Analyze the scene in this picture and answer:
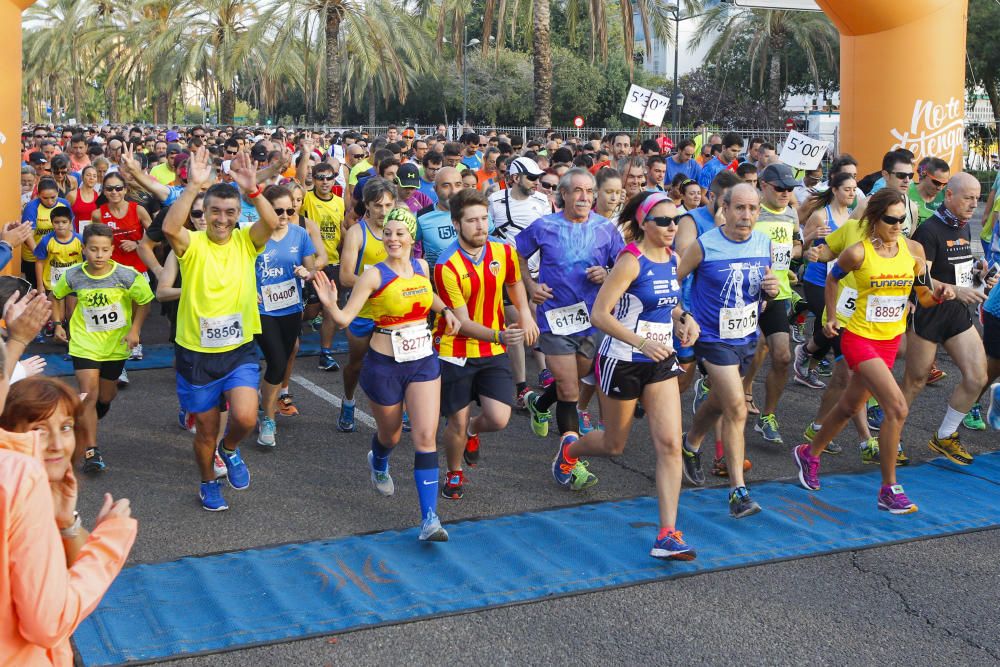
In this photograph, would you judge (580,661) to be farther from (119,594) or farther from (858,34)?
(858,34)

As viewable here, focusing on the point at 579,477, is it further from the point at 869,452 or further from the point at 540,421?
the point at 869,452

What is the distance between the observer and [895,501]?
614cm

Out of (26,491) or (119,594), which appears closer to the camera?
(26,491)

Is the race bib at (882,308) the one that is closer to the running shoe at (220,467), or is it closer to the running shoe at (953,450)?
the running shoe at (953,450)

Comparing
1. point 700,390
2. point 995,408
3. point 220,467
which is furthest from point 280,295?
point 995,408

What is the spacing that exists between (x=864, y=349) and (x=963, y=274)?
1642 mm

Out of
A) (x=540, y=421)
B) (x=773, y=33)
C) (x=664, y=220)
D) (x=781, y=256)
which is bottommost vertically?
(x=540, y=421)

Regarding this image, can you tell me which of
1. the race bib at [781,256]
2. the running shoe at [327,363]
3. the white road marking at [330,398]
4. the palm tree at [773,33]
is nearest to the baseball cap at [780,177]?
the race bib at [781,256]

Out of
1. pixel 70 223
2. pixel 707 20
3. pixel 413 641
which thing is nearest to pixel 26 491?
pixel 413 641

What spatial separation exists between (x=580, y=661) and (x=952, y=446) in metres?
3.97

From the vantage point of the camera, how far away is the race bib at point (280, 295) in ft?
25.0

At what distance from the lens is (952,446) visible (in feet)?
24.0

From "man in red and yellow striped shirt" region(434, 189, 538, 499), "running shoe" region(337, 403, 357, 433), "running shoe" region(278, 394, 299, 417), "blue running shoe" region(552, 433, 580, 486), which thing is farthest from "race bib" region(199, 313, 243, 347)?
"running shoe" region(278, 394, 299, 417)

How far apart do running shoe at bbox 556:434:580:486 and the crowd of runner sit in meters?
0.01
